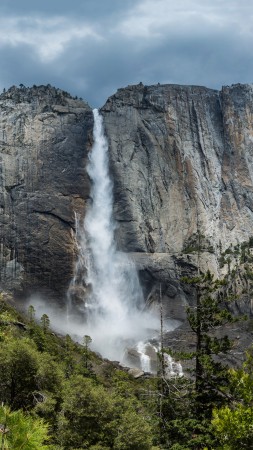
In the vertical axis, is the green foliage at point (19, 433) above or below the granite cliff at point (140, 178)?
below

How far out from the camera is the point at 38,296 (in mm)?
72188

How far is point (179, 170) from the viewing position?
88750 millimetres

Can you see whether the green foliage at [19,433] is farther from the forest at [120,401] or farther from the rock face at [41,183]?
the rock face at [41,183]

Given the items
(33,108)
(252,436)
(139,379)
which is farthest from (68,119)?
(252,436)

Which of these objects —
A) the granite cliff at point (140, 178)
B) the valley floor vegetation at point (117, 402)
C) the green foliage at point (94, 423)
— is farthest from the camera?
the granite cliff at point (140, 178)

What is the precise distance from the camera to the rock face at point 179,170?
80.6m

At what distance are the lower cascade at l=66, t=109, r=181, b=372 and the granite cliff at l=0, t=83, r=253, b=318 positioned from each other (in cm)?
165

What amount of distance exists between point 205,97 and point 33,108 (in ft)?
118

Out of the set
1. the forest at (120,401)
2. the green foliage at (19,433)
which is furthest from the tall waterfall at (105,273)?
the green foliage at (19,433)

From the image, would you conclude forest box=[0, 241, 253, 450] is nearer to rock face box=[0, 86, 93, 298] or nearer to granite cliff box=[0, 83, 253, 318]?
rock face box=[0, 86, 93, 298]

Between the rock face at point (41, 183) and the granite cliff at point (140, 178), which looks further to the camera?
the granite cliff at point (140, 178)

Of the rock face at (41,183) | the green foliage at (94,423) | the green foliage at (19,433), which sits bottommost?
the green foliage at (94,423)

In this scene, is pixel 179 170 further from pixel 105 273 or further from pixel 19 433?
pixel 19 433

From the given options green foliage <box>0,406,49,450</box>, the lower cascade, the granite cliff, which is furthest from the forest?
the granite cliff
